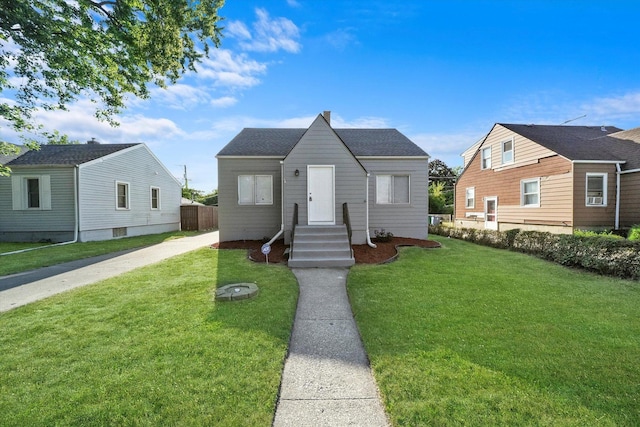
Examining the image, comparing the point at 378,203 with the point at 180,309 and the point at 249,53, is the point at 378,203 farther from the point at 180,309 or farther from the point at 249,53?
the point at 180,309

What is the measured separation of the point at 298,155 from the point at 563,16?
11.9 m

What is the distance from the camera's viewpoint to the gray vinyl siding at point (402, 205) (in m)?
12.5

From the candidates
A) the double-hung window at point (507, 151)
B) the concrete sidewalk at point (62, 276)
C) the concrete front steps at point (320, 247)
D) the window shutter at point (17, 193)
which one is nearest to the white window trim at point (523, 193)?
the double-hung window at point (507, 151)

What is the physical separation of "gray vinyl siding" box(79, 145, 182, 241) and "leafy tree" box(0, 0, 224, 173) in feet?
13.0

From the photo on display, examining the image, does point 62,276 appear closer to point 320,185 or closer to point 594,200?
point 320,185

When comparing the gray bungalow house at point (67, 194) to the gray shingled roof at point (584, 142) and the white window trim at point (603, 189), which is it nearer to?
the gray shingled roof at point (584, 142)

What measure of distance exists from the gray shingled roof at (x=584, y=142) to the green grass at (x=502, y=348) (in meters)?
9.29

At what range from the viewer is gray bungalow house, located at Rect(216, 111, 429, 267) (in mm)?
10266

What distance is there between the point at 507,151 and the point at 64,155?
24.8 meters

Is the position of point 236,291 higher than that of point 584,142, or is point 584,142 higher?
point 584,142

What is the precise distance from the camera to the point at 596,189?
1273cm

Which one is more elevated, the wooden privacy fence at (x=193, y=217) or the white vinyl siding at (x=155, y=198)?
the white vinyl siding at (x=155, y=198)

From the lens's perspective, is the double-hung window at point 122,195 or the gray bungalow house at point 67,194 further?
the double-hung window at point 122,195

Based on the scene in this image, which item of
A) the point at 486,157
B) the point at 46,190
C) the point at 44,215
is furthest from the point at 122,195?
the point at 486,157
